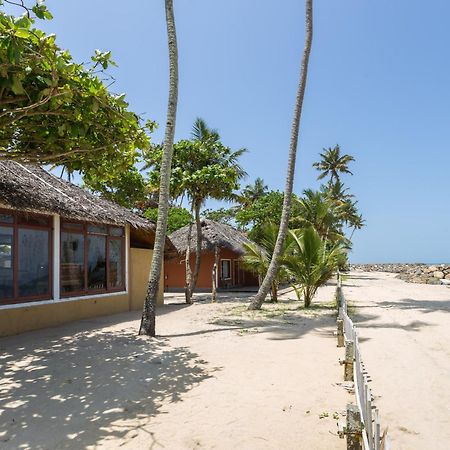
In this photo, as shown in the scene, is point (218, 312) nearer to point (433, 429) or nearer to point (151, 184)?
point (151, 184)

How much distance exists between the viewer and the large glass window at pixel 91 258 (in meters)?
10.4

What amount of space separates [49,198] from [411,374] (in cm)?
812

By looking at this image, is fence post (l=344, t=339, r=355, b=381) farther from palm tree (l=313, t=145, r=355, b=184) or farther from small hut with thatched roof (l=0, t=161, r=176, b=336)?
palm tree (l=313, t=145, r=355, b=184)

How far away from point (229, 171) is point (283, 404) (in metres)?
12.4

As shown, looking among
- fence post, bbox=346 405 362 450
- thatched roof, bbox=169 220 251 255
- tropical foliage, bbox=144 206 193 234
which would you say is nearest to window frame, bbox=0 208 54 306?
fence post, bbox=346 405 362 450

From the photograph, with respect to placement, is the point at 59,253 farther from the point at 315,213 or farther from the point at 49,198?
the point at 315,213

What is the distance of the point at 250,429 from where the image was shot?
404 cm

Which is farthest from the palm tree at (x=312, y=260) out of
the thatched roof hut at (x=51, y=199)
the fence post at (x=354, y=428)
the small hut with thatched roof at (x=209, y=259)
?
Result: the fence post at (x=354, y=428)

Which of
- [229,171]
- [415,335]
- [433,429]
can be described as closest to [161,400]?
[433,429]

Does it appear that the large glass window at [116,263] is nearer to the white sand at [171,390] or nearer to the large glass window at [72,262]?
the large glass window at [72,262]

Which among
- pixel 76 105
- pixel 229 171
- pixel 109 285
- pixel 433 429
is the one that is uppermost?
pixel 229 171

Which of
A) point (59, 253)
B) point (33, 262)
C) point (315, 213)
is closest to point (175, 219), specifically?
point (315, 213)

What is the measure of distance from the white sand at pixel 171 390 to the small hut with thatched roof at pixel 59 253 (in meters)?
0.87

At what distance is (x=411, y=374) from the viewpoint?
5.84 m
